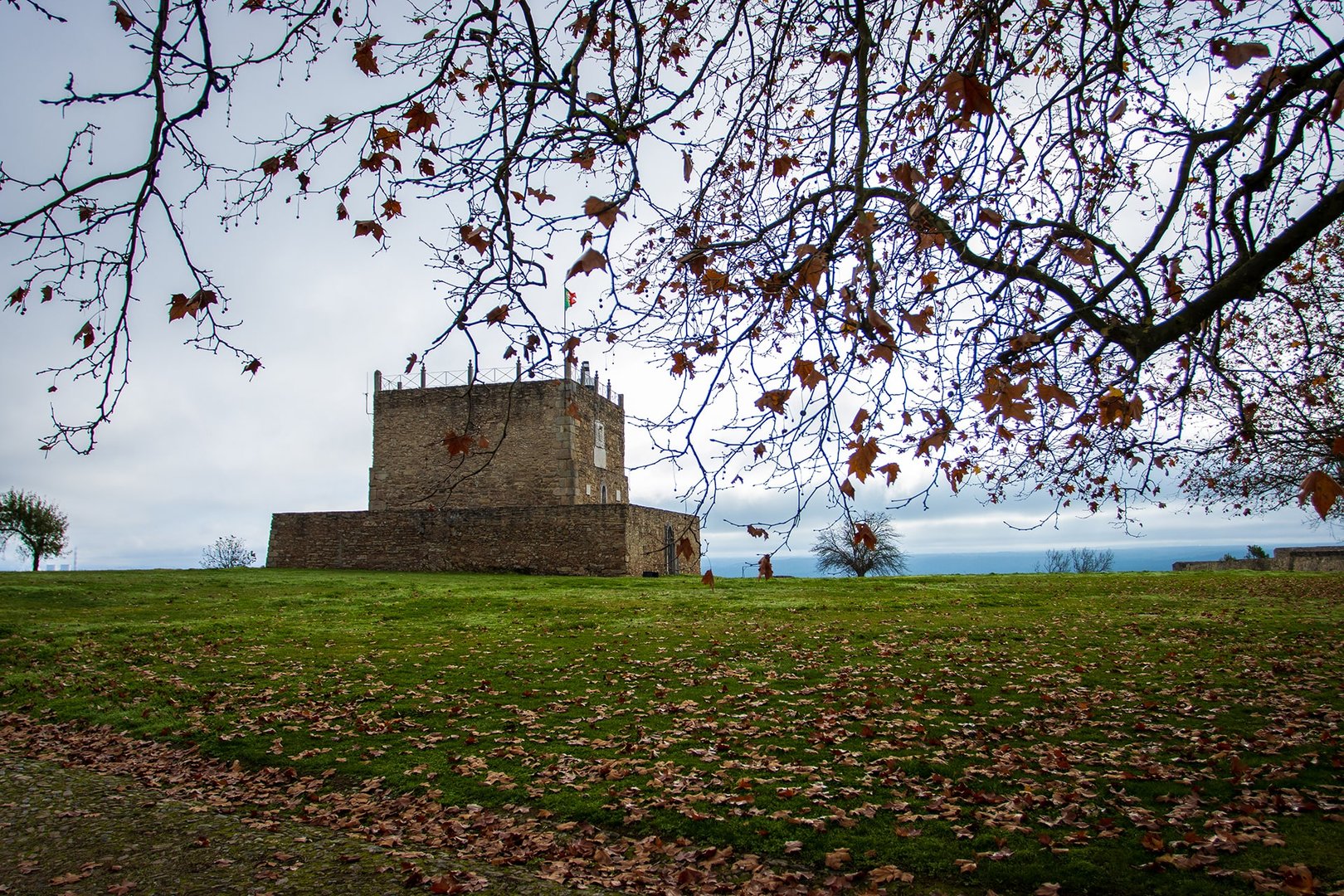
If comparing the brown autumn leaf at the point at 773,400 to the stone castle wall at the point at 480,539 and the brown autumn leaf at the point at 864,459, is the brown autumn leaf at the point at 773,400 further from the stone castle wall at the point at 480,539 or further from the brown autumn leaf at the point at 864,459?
the stone castle wall at the point at 480,539

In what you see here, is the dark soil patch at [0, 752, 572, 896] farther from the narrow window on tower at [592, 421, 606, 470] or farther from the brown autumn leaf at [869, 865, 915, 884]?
the narrow window on tower at [592, 421, 606, 470]

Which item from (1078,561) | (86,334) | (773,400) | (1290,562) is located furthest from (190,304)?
(1078,561)

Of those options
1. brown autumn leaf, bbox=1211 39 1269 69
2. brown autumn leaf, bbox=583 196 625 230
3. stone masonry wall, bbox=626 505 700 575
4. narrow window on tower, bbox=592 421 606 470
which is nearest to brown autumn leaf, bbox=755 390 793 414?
brown autumn leaf, bbox=583 196 625 230

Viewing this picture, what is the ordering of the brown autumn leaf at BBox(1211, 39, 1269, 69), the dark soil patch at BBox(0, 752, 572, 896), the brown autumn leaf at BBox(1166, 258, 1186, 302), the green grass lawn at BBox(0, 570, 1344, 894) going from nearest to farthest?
1. the brown autumn leaf at BBox(1211, 39, 1269, 69)
2. the dark soil patch at BBox(0, 752, 572, 896)
3. the green grass lawn at BBox(0, 570, 1344, 894)
4. the brown autumn leaf at BBox(1166, 258, 1186, 302)

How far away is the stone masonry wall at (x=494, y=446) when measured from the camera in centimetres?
3303

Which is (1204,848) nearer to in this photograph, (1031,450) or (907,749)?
(907,749)

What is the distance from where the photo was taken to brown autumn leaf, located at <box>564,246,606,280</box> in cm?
339

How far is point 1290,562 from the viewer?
3222cm

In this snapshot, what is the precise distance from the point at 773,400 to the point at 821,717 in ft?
15.3

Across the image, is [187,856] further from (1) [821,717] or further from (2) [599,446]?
(2) [599,446]

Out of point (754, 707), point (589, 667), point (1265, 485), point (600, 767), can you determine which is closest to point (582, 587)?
point (589, 667)

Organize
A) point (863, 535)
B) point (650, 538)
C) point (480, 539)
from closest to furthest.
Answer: point (863, 535)
point (480, 539)
point (650, 538)

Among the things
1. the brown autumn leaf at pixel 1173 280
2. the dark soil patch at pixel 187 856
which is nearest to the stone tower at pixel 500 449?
the dark soil patch at pixel 187 856

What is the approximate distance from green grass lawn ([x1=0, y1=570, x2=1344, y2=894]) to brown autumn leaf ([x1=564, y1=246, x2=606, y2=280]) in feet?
12.6
